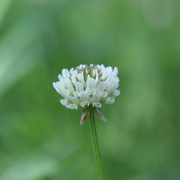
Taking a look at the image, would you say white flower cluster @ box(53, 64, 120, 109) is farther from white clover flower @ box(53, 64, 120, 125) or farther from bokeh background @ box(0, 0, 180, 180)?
bokeh background @ box(0, 0, 180, 180)

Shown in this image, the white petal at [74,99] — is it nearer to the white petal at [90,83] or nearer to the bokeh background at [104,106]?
the white petal at [90,83]

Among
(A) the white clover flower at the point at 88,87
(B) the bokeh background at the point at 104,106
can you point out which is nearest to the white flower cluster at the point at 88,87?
(A) the white clover flower at the point at 88,87

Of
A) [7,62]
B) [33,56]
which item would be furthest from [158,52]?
[7,62]

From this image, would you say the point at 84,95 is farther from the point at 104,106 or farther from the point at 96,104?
the point at 104,106

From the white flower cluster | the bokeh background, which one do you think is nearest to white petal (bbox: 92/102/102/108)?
the white flower cluster

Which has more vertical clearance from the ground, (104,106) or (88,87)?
(104,106)

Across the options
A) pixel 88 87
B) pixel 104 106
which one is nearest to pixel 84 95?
pixel 88 87

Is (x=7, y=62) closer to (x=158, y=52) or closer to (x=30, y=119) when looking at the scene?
(x=30, y=119)
